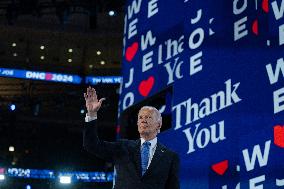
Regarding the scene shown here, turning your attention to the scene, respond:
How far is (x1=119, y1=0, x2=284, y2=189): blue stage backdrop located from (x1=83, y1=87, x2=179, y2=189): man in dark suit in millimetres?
2842

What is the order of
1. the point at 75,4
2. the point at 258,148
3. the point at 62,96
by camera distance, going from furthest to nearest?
the point at 62,96 → the point at 75,4 → the point at 258,148

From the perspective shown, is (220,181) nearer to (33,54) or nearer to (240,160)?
(240,160)

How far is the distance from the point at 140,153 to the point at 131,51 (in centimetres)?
516

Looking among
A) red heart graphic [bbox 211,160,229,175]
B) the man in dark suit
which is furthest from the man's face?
red heart graphic [bbox 211,160,229,175]

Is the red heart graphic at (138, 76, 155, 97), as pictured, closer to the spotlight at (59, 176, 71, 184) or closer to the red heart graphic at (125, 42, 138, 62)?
the red heart graphic at (125, 42, 138, 62)

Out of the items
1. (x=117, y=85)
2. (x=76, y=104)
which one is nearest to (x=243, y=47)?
(x=117, y=85)

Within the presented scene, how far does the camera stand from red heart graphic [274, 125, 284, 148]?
19.1ft

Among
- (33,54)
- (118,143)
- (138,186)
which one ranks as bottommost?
(138,186)

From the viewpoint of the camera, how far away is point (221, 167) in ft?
21.2

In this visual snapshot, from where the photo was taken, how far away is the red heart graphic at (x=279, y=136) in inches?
230

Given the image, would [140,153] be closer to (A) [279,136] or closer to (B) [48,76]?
(A) [279,136]

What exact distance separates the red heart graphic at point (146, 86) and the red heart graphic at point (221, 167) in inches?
68.4

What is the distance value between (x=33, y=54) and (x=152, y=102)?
18085 millimetres

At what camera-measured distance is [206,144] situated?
672 cm
